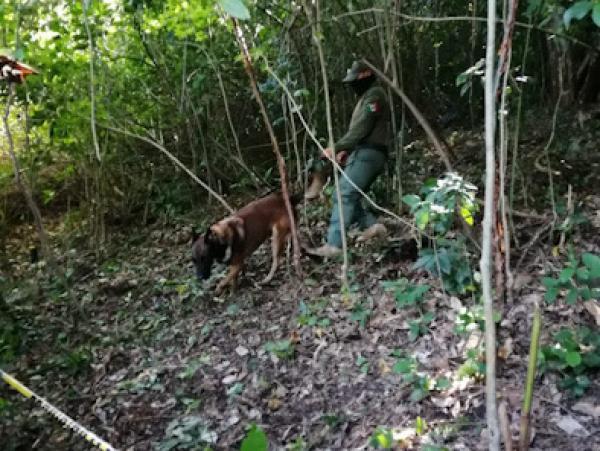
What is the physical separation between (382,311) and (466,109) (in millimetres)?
5492

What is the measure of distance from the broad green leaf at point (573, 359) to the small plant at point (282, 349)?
6.62ft

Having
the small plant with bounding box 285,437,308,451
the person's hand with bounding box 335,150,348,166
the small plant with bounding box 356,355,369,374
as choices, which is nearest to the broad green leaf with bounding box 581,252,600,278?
the small plant with bounding box 356,355,369,374

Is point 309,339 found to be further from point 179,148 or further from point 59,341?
point 179,148

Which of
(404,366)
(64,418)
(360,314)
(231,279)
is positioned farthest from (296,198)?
(64,418)

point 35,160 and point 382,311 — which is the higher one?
point 35,160

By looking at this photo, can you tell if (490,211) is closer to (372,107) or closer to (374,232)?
(372,107)

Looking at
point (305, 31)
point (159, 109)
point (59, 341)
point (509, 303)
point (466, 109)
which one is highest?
point (305, 31)

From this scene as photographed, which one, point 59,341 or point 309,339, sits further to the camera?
point 59,341

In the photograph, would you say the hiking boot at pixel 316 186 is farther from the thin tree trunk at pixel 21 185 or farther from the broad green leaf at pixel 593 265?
the broad green leaf at pixel 593 265

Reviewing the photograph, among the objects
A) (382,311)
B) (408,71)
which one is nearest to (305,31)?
(408,71)

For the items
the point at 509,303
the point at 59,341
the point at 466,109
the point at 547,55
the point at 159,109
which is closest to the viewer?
the point at 509,303

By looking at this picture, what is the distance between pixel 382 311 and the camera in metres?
4.77

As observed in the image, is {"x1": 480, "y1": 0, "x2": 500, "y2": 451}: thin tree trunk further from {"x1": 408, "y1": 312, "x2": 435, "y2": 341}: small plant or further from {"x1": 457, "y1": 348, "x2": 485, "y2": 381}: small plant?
{"x1": 408, "y1": 312, "x2": 435, "y2": 341}: small plant

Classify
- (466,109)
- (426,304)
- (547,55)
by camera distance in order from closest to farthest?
1. (426,304)
2. (547,55)
3. (466,109)
